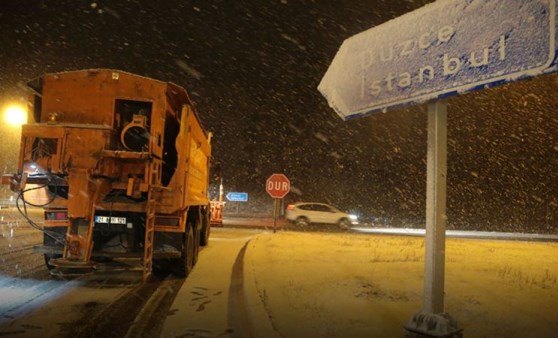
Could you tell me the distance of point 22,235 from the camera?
1636 centimetres

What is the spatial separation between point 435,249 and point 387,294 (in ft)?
9.79

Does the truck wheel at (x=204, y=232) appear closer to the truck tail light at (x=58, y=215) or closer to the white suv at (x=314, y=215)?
the truck tail light at (x=58, y=215)

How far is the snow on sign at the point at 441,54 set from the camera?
3.50 metres

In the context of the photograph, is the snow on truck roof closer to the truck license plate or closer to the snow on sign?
the truck license plate

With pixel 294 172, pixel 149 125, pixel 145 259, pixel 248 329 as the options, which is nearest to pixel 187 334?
pixel 248 329

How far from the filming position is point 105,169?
26.2 ft

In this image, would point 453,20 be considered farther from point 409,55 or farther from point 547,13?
point 547,13

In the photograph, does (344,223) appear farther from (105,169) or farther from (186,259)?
(105,169)

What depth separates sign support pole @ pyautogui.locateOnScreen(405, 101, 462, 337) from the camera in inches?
172

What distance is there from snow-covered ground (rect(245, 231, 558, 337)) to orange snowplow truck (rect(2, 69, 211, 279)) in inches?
76.2

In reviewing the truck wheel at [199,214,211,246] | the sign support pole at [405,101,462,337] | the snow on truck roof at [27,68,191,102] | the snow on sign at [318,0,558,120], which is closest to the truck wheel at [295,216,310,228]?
the truck wheel at [199,214,211,246]

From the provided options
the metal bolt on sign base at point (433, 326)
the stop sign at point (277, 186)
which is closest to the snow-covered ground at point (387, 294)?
the metal bolt on sign base at point (433, 326)

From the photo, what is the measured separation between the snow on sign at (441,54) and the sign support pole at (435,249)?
41cm

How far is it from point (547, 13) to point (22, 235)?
17024 millimetres
